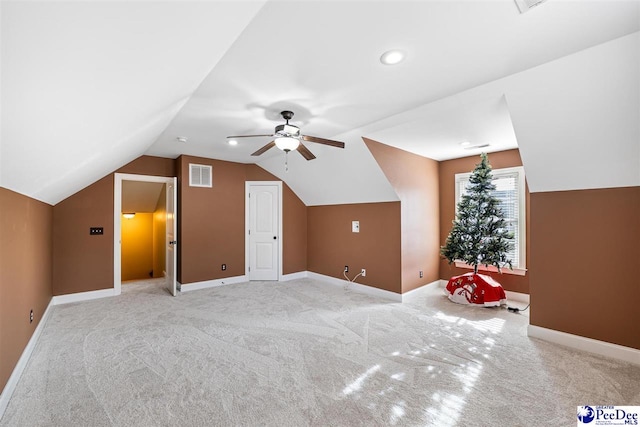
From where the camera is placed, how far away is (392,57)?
2.06m

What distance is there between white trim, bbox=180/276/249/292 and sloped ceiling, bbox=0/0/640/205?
8.96 feet

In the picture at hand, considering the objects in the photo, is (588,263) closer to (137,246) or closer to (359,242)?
(359,242)

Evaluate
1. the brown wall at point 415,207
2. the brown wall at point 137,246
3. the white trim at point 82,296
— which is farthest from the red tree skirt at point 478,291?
the brown wall at point 137,246

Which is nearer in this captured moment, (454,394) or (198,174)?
(454,394)

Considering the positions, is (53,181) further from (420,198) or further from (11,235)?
(420,198)

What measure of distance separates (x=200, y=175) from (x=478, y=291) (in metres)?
5.18

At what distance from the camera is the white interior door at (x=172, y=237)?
4.74 m

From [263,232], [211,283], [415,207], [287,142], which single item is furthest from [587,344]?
[211,283]

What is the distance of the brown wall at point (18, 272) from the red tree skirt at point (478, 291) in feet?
16.7

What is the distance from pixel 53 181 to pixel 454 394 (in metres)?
4.22

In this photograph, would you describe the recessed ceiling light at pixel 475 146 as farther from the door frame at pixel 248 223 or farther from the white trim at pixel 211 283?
the white trim at pixel 211 283

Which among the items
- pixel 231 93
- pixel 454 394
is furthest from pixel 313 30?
pixel 454 394

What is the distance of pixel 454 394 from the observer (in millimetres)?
2109

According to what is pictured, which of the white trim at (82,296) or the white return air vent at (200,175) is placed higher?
the white return air vent at (200,175)
